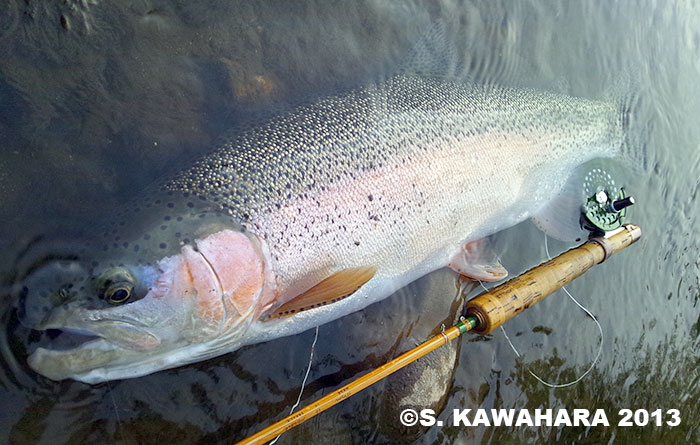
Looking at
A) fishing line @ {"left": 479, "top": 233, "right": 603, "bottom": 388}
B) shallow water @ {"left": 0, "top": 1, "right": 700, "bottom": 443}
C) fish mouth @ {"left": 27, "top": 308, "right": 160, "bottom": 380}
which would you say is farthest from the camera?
fishing line @ {"left": 479, "top": 233, "right": 603, "bottom": 388}

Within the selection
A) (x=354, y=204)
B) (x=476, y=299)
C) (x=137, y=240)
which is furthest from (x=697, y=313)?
(x=137, y=240)

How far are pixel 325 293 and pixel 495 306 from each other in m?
0.92

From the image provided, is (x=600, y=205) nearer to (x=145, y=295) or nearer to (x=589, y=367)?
(x=589, y=367)

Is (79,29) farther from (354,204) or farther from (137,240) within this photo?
(354,204)

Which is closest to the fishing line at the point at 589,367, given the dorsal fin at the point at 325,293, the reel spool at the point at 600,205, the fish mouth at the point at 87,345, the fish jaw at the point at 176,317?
the reel spool at the point at 600,205

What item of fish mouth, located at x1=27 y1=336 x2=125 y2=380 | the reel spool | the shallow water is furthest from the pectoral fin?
fish mouth, located at x1=27 y1=336 x2=125 y2=380

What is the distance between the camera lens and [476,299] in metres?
2.56

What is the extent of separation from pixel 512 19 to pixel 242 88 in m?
2.08

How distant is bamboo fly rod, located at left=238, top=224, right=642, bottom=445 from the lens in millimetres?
2180

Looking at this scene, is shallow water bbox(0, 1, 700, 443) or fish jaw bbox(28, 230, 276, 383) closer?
fish jaw bbox(28, 230, 276, 383)

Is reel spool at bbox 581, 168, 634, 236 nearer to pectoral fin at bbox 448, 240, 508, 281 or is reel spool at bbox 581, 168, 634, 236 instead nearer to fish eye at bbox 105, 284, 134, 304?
pectoral fin at bbox 448, 240, 508, 281

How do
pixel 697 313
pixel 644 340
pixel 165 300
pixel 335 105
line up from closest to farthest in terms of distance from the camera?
pixel 165 300 → pixel 335 105 → pixel 644 340 → pixel 697 313

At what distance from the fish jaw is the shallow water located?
269 mm

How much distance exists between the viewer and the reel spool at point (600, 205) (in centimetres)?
317
